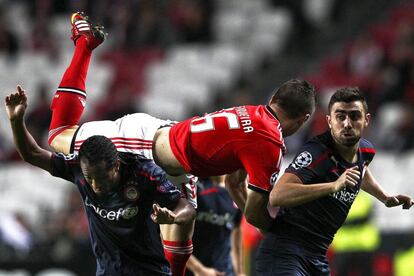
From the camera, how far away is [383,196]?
7.79 metres

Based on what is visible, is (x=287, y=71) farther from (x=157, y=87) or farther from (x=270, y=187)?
(x=270, y=187)

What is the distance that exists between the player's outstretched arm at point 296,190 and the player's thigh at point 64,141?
5.08ft

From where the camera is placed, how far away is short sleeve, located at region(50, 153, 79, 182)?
7.21 m

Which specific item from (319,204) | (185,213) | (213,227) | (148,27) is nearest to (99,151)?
(185,213)

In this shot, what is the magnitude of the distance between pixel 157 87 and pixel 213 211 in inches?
344

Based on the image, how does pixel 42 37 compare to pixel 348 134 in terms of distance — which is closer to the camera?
pixel 348 134

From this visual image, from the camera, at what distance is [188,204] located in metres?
7.05

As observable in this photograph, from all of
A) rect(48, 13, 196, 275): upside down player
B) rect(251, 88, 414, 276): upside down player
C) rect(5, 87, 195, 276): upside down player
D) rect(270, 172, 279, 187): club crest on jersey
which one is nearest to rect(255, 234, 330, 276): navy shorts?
rect(251, 88, 414, 276): upside down player

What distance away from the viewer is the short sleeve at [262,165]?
23.5ft


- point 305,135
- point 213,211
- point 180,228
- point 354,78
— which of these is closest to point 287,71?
point 354,78

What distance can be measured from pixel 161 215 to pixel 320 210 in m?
1.37

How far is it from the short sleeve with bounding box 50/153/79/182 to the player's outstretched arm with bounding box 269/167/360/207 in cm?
135

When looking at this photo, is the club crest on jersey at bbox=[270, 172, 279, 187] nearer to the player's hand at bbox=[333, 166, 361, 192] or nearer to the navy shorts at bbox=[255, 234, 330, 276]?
the navy shorts at bbox=[255, 234, 330, 276]

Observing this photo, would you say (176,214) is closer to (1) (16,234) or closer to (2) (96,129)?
(2) (96,129)
